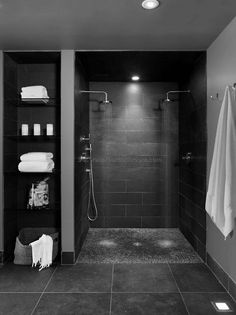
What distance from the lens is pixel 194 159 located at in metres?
3.27

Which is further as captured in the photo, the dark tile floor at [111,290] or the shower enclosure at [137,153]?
the shower enclosure at [137,153]

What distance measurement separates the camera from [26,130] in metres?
2.95

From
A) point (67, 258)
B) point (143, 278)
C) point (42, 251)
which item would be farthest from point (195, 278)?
point (42, 251)

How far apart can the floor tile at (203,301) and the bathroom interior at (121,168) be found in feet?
0.05

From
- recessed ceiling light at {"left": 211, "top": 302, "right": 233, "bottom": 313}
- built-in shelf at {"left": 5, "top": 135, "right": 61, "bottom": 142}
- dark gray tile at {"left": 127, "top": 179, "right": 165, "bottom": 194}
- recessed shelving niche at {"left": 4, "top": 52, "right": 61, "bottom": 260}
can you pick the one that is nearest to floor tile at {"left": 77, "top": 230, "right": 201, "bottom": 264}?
dark gray tile at {"left": 127, "top": 179, "right": 165, "bottom": 194}

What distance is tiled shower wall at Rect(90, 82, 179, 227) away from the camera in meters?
4.11

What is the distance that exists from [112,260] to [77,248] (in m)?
0.42

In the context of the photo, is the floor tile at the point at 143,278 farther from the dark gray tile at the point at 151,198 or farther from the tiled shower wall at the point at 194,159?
the dark gray tile at the point at 151,198

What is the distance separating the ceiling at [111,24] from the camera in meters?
1.97

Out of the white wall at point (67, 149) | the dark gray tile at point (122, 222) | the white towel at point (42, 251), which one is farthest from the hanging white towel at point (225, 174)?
the dark gray tile at point (122, 222)

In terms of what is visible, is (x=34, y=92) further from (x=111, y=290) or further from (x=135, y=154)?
(x=111, y=290)

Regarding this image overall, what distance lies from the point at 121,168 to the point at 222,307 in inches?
96.1

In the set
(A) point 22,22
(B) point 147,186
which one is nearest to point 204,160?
(B) point 147,186

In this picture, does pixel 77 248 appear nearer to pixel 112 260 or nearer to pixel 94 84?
pixel 112 260
